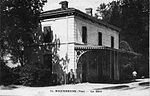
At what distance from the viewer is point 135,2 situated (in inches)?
1219

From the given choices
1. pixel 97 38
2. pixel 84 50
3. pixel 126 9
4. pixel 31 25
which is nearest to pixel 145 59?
pixel 126 9

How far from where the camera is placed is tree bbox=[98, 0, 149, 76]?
3044 cm

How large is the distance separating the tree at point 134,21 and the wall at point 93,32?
149 inches

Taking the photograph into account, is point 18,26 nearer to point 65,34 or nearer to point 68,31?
point 65,34

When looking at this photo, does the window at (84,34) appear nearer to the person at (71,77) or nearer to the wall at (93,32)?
the wall at (93,32)

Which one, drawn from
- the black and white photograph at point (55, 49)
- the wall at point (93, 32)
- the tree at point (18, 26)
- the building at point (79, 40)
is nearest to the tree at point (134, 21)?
the wall at point (93, 32)

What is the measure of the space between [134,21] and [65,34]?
13724 mm

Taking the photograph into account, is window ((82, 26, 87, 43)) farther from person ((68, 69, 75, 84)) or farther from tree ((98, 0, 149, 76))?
tree ((98, 0, 149, 76))

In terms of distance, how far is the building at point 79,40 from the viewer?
19406mm

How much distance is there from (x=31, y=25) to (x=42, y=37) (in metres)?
2.61

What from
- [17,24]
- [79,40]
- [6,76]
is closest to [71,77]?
[79,40]

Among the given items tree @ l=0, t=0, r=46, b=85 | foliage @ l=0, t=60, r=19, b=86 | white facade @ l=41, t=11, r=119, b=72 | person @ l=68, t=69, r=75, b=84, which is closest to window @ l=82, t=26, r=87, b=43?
white facade @ l=41, t=11, r=119, b=72

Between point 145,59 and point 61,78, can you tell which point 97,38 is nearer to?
point 61,78

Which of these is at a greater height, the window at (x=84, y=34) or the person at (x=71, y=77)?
the window at (x=84, y=34)
